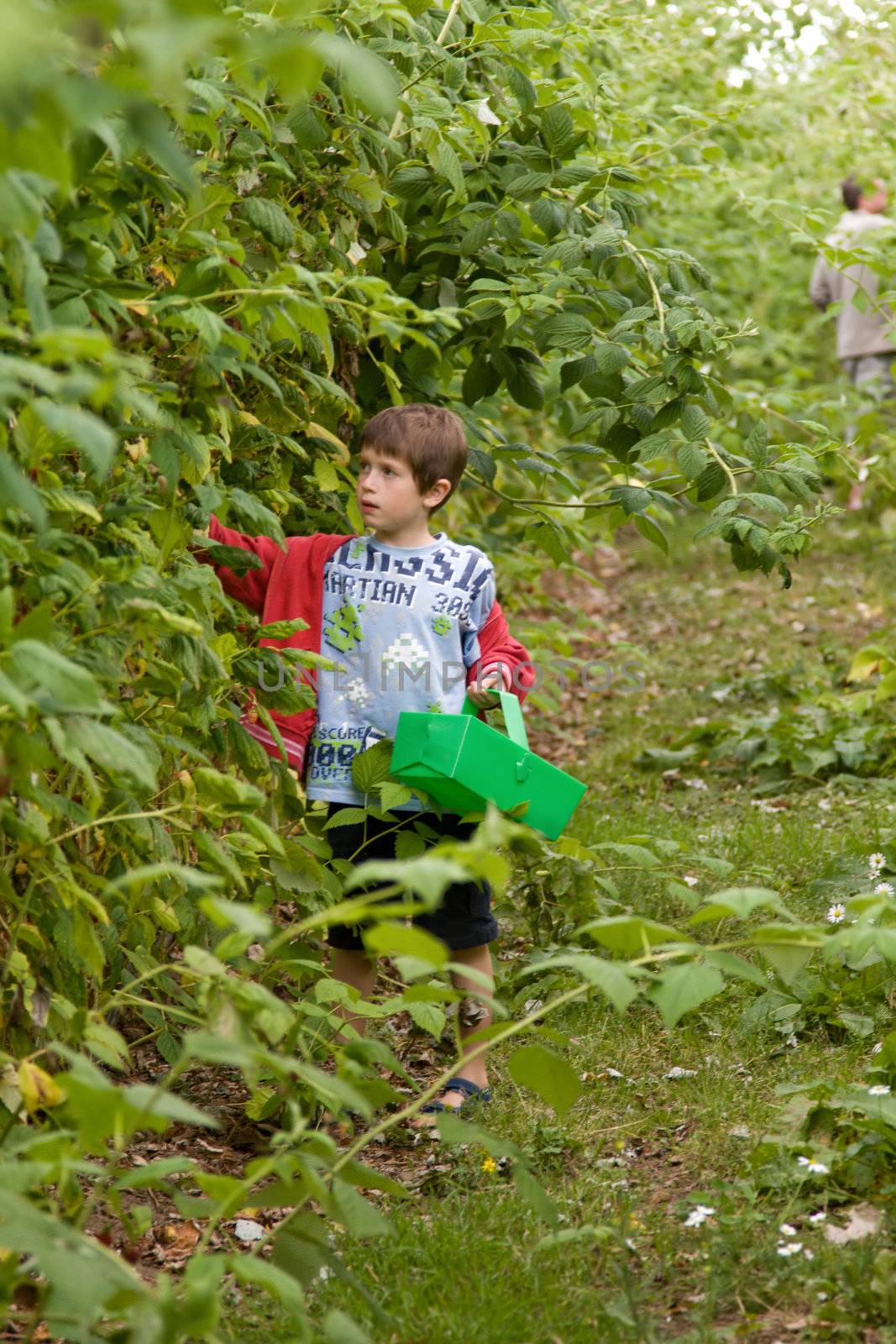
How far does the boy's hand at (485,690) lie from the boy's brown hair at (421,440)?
38 cm

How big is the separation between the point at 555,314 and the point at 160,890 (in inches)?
53.4

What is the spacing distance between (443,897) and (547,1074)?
96cm

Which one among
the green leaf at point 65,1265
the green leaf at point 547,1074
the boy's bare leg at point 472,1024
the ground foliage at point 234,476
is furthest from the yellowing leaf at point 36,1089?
the boy's bare leg at point 472,1024

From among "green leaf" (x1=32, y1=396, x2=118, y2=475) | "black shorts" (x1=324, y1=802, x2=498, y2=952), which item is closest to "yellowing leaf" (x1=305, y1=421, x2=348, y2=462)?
"black shorts" (x1=324, y1=802, x2=498, y2=952)

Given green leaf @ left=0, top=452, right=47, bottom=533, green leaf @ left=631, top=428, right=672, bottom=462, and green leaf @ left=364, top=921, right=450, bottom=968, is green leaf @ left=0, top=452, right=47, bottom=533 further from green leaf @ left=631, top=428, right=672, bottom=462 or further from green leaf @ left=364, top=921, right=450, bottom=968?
green leaf @ left=631, top=428, right=672, bottom=462

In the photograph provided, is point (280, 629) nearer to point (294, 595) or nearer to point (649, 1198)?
point (294, 595)

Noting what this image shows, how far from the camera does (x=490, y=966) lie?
2.91m

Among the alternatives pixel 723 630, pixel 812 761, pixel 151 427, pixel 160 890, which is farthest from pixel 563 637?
pixel 151 427

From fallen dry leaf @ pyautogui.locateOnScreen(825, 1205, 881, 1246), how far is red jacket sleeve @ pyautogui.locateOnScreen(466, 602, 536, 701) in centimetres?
113

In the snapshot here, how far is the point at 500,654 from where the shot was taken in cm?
281

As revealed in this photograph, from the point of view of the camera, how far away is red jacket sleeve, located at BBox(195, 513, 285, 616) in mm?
2660

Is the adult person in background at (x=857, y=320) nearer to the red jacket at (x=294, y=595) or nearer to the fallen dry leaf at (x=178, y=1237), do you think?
the red jacket at (x=294, y=595)

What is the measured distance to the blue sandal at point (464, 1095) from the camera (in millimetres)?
2650

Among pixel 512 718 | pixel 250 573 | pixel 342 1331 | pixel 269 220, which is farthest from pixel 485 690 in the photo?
pixel 342 1331
